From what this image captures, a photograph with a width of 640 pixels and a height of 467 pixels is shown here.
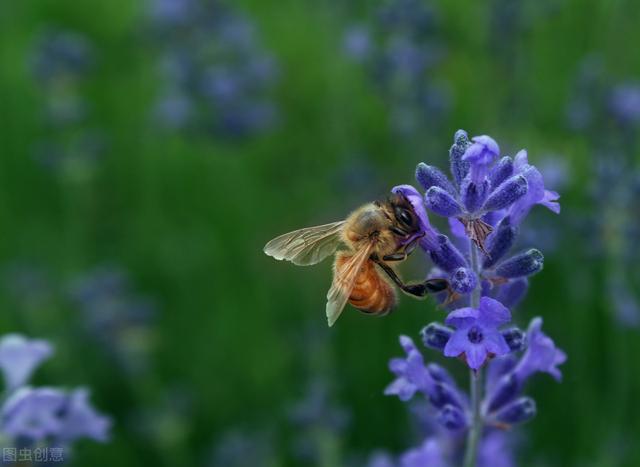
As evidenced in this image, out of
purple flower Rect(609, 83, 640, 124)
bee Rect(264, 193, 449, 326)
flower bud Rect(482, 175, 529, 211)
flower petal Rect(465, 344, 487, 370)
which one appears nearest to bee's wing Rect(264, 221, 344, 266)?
bee Rect(264, 193, 449, 326)

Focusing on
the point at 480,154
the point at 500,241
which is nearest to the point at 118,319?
the point at 500,241

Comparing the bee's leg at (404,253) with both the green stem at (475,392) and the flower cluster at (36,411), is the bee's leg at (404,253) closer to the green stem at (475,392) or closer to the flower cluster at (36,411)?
the green stem at (475,392)

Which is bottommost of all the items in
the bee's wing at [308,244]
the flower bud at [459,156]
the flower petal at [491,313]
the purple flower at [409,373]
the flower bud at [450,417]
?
the flower bud at [450,417]

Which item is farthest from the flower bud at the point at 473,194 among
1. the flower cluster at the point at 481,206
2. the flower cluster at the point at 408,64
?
the flower cluster at the point at 408,64

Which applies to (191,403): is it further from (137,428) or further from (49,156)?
(49,156)

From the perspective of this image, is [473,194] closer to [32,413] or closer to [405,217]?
[405,217]

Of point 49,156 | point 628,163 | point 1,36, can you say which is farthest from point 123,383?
point 1,36
